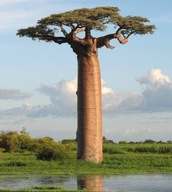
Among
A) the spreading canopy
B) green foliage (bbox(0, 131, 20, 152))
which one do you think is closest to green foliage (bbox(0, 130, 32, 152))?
green foliage (bbox(0, 131, 20, 152))

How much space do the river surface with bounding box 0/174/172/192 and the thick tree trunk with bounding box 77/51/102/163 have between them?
4886 millimetres

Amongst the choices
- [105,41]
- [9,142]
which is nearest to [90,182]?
[105,41]

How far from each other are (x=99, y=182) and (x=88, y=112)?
714 cm

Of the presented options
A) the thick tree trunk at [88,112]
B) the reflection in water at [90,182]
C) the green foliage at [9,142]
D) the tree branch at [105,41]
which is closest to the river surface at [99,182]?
the reflection in water at [90,182]

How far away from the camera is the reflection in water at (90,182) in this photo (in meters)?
15.8

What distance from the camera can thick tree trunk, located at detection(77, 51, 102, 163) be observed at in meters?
24.1

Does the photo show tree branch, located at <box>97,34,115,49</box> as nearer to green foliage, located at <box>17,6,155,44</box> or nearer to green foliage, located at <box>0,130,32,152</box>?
green foliage, located at <box>17,6,155,44</box>

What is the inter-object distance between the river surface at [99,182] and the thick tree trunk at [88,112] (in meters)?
4.89

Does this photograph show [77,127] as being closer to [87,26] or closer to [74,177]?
[87,26]

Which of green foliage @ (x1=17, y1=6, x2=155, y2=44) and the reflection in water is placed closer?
the reflection in water

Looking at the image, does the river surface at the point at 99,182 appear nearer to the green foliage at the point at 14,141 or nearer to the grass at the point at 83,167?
the grass at the point at 83,167

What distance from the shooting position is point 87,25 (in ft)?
76.8

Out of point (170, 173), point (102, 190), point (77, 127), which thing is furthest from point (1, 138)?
point (102, 190)

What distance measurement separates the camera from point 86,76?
79.3 feet
